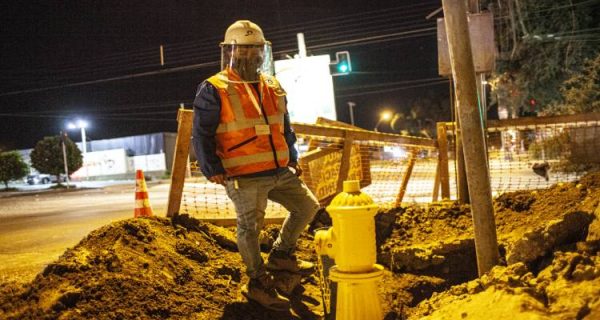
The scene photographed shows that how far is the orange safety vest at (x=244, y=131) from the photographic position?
11.4ft

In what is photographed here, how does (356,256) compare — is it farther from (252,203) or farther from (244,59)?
(244,59)

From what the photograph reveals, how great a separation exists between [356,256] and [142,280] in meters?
1.51

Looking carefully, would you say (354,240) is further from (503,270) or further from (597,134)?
(597,134)

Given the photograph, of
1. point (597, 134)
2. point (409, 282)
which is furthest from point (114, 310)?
point (597, 134)

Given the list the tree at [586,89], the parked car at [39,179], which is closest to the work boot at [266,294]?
the tree at [586,89]

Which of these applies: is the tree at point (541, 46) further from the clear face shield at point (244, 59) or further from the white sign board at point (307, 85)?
the clear face shield at point (244, 59)

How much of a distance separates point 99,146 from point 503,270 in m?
55.1

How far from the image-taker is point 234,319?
134 inches

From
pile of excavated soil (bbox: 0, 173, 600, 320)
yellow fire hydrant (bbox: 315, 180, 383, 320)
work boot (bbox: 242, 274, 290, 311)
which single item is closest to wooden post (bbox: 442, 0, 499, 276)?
pile of excavated soil (bbox: 0, 173, 600, 320)

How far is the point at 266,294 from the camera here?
351 centimetres

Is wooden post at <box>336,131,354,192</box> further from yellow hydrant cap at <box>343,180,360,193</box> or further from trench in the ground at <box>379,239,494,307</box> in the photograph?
yellow hydrant cap at <box>343,180,360,193</box>

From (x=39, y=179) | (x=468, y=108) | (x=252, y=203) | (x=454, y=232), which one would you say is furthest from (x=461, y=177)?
(x=39, y=179)

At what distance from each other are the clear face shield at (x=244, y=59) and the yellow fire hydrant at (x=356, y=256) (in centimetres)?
124

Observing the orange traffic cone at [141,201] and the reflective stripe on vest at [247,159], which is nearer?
the reflective stripe on vest at [247,159]
